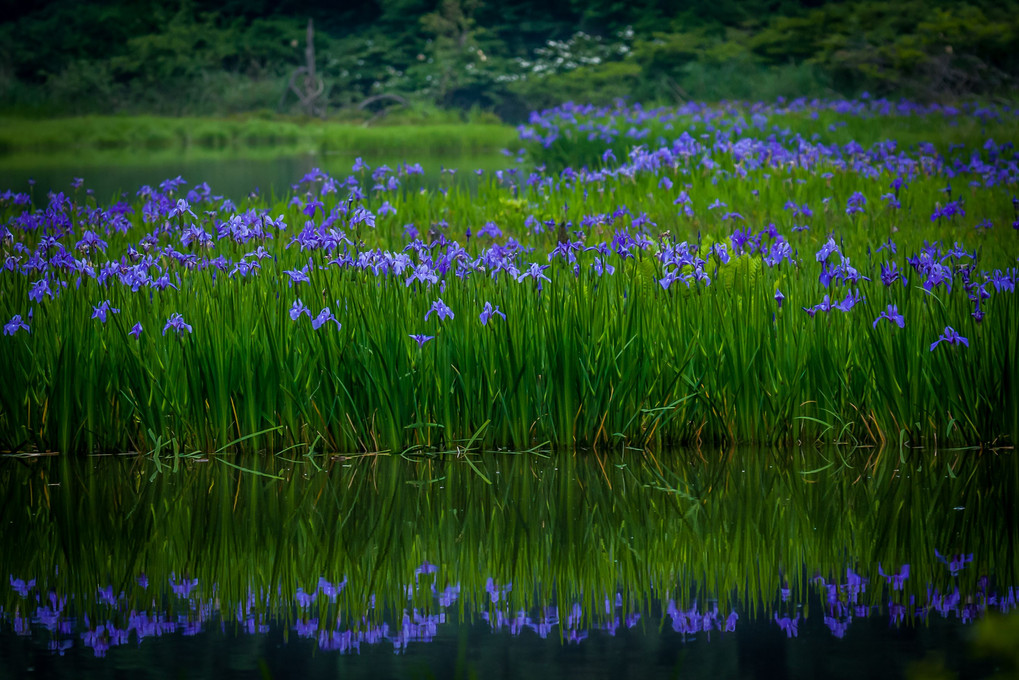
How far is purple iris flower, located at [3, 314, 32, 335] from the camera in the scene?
433 centimetres

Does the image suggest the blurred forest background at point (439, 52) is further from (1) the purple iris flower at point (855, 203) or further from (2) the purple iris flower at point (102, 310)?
(2) the purple iris flower at point (102, 310)

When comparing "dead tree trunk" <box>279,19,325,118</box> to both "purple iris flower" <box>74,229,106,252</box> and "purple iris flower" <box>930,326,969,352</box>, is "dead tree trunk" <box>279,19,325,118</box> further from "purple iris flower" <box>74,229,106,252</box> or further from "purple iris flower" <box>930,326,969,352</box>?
"purple iris flower" <box>930,326,969,352</box>

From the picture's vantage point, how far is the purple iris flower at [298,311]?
4254mm

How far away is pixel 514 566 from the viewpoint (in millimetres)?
2898

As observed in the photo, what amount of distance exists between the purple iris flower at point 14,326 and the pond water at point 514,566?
0.59 metres

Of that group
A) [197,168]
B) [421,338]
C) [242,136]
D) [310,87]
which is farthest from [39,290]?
[310,87]

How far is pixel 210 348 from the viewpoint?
14.2 ft

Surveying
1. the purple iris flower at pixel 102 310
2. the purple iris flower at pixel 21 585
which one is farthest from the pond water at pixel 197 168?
the purple iris flower at pixel 21 585

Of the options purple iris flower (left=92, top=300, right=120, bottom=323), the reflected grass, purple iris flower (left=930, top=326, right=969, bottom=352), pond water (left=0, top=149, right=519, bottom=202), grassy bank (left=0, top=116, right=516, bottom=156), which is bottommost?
grassy bank (left=0, top=116, right=516, bottom=156)

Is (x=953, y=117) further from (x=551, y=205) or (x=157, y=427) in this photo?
(x=157, y=427)

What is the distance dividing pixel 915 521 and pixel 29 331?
3.42m

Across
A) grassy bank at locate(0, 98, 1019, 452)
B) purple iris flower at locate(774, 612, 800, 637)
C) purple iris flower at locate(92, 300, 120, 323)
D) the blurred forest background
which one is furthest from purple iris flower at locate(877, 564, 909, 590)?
the blurred forest background

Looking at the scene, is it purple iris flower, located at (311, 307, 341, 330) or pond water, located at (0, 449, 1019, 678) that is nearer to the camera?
pond water, located at (0, 449, 1019, 678)

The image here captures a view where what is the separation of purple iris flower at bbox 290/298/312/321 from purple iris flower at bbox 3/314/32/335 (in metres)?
1.08
